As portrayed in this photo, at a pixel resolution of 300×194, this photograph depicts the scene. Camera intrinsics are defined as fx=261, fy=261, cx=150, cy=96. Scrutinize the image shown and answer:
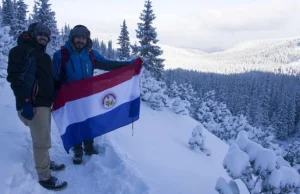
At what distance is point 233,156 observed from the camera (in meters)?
3.97

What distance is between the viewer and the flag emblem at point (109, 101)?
5.39m

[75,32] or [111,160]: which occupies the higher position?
[75,32]

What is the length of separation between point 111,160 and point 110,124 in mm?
746

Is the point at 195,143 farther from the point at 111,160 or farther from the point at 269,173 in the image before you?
the point at 269,173

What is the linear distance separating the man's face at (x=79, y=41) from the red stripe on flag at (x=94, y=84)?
2.16 feet

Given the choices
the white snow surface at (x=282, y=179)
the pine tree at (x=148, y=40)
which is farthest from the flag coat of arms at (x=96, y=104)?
the pine tree at (x=148, y=40)

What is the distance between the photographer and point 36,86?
13.0 feet

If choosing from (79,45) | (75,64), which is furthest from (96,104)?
(79,45)

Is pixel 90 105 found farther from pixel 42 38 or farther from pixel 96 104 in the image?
pixel 42 38

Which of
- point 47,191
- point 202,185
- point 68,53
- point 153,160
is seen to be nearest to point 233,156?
point 202,185

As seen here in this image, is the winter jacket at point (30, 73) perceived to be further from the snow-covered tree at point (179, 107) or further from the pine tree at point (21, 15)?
the pine tree at point (21, 15)

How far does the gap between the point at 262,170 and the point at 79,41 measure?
3.75 metres

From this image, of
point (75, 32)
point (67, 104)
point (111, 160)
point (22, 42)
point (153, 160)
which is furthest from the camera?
point (153, 160)

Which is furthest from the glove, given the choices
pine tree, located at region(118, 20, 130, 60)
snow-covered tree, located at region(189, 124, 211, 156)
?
pine tree, located at region(118, 20, 130, 60)
